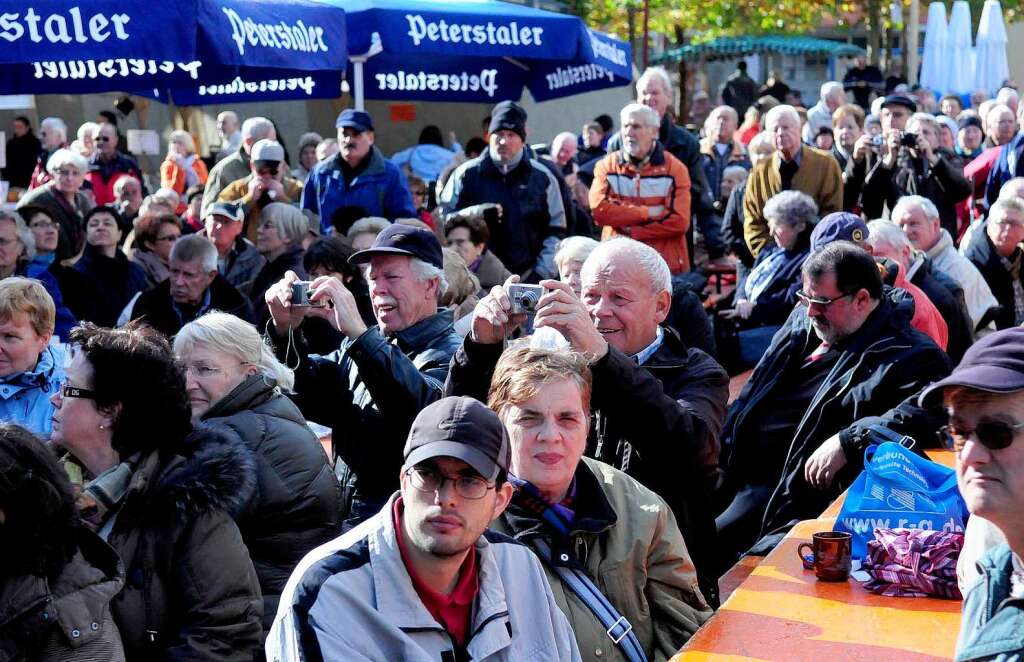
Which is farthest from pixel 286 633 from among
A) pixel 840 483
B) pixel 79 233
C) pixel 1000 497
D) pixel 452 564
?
pixel 79 233

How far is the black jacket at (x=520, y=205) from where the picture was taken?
10133 mm

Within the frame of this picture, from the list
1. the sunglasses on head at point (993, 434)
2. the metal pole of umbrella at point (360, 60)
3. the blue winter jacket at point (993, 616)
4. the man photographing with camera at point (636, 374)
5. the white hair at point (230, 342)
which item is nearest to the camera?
the blue winter jacket at point (993, 616)

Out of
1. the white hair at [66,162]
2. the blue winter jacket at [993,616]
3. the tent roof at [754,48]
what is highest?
the tent roof at [754,48]

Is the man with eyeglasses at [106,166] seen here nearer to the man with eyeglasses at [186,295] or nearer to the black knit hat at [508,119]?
the black knit hat at [508,119]

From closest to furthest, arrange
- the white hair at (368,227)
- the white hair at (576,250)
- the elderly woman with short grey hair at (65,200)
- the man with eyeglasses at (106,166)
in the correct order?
the white hair at (576,250) → the white hair at (368,227) → the elderly woman with short grey hair at (65,200) → the man with eyeglasses at (106,166)

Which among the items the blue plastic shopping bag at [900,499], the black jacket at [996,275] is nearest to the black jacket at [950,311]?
the black jacket at [996,275]

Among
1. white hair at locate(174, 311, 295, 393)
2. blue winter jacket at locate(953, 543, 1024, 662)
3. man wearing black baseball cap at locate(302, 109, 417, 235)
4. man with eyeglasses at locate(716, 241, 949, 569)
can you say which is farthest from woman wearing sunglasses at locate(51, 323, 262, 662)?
man wearing black baseball cap at locate(302, 109, 417, 235)

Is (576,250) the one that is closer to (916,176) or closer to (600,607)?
(600,607)

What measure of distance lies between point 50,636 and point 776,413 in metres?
3.34

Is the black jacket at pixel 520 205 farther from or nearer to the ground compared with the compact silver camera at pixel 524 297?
nearer to the ground

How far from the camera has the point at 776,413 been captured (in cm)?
577

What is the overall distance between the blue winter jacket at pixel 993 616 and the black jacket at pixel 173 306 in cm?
569

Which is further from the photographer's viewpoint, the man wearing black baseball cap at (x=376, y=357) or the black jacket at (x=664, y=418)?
the man wearing black baseball cap at (x=376, y=357)

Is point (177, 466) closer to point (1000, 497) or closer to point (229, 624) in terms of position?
point (229, 624)
